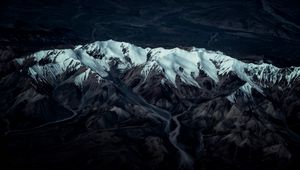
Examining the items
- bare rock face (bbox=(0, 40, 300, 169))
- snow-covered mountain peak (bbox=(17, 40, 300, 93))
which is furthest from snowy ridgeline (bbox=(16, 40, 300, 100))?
bare rock face (bbox=(0, 40, 300, 169))

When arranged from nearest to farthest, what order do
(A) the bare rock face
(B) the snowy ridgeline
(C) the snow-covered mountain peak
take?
(A) the bare rock face
(B) the snowy ridgeline
(C) the snow-covered mountain peak

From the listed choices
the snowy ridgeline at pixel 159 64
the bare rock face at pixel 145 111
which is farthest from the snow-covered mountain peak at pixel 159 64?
the bare rock face at pixel 145 111

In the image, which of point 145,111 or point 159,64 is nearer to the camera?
point 145,111

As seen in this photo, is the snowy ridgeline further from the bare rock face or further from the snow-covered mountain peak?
the bare rock face

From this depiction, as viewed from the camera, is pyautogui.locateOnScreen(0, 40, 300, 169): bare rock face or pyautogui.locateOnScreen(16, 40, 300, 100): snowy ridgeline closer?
pyautogui.locateOnScreen(0, 40, 300, 169): bare rock face

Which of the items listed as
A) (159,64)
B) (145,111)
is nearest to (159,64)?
(159,64)

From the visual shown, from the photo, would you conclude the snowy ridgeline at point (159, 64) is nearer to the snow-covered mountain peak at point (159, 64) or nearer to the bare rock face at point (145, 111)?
the snow-covered mountain peak at point (159, 64)

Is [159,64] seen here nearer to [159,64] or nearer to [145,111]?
[159,64]
